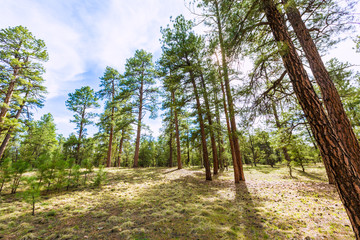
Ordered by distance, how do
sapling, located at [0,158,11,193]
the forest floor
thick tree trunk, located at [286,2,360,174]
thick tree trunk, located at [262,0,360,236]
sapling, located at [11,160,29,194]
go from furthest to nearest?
1. sapling, located at [11,160,29,194]
2. sapling, located at [0,158,11,193]
3. thick tree trunk, located at [286,2,360,174]
4. the forest floor
5. thick tree trunk, located at [262,0,360,236]

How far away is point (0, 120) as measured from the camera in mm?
8938

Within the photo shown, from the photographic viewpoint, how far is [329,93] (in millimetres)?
4305

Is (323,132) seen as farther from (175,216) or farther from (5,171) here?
(5,171)

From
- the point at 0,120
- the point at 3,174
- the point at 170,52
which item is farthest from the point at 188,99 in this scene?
the point at 0,120

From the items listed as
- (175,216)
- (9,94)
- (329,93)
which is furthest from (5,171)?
(329,93)

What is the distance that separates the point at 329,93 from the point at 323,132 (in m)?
3.39

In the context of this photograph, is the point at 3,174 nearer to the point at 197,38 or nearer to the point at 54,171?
the point at 54,171

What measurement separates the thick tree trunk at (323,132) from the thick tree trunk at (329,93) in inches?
62.5

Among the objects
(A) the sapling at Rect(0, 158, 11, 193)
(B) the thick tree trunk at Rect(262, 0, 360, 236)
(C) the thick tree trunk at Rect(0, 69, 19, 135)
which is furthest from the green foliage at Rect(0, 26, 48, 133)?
(B) the thick tree trunk at Rect(262, 0, 360, 236)

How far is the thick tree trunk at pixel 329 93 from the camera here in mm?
3873

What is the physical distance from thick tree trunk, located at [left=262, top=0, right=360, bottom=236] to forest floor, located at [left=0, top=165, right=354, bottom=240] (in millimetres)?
1856

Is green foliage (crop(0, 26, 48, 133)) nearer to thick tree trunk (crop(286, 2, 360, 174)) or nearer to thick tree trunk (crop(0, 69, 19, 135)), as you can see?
thick tree trunk (crop(0, 69, 19, 135))

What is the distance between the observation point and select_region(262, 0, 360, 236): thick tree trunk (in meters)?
2.05

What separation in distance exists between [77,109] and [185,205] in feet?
64.1
